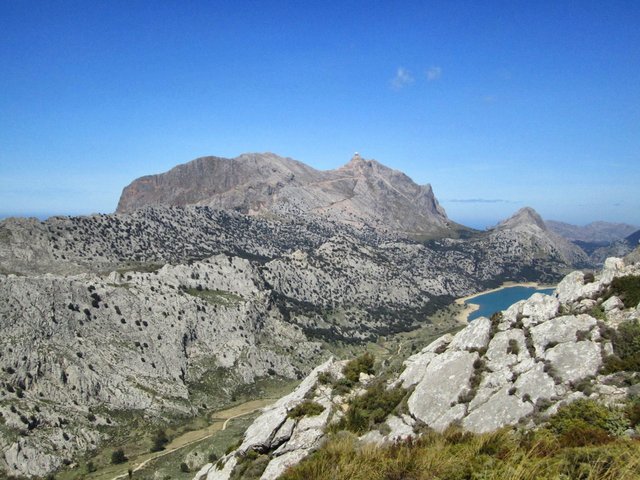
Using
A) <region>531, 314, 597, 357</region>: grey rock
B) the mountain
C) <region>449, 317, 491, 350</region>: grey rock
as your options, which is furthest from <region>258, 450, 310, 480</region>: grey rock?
the mountain

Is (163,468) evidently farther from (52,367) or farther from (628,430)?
(628,430)

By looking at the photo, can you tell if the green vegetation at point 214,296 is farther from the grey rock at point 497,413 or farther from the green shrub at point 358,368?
the grey rock at point 497,413

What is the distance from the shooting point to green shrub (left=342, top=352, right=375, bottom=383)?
118 feet

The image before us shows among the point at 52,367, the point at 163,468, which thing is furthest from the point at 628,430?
the point at 52,367

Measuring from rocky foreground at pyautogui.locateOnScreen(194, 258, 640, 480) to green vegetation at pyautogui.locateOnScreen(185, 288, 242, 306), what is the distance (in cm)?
15951

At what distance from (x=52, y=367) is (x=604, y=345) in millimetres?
140587

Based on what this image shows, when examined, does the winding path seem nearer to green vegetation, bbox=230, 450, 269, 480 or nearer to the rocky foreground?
green vegetation, bbox=230, 450, 269, 480

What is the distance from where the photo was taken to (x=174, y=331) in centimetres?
16412

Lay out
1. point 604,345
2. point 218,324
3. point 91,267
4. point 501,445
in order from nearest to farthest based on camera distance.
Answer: point 501,445 → point 604,345 → point 218,324 → point 91,267

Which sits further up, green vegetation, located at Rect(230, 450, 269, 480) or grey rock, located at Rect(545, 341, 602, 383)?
grey rock, located at Rect(545, 341, 602, 383)

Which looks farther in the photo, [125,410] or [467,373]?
[125,410]

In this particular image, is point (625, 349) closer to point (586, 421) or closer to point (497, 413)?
point (497, 413)

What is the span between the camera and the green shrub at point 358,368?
3609cm

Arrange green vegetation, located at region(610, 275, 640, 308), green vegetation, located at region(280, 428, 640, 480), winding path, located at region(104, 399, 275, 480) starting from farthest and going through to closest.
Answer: winding path, located at region(104, 399, 275, 480)
green vegetation, located at region(610, 275, 640, 308)
green vegetation, located at region(280, 428, 640, 480)
